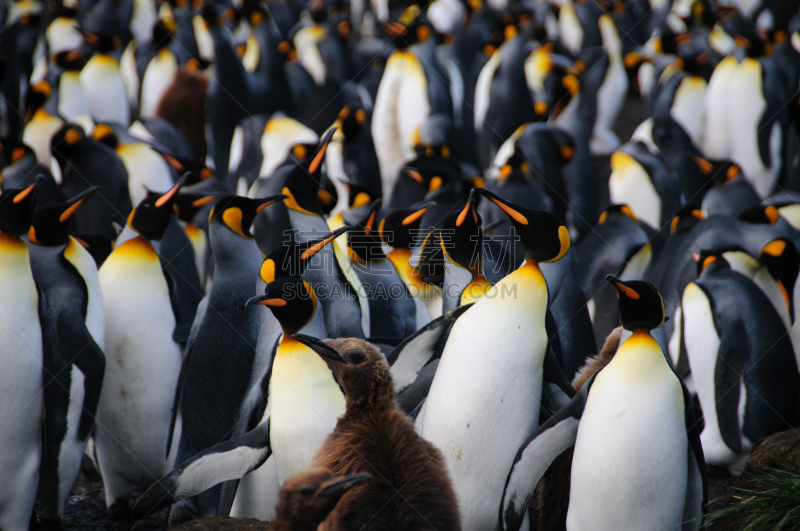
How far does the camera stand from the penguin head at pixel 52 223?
2957mm

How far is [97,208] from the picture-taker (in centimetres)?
474

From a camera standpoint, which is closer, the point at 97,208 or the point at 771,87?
the point at 97,208

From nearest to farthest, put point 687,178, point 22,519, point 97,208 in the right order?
point 22,519
point 97,208
point 687,178

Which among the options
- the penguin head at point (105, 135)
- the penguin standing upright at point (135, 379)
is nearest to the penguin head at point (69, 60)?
the penguin head at point (105, 135)

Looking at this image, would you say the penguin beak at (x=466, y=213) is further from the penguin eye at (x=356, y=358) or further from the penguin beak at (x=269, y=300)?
the penguin eye at (x=356, y=358)

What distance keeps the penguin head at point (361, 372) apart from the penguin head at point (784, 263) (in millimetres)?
2493

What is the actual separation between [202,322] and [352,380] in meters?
1.18

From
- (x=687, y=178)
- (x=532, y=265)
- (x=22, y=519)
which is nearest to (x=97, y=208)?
(x=22, y=519)

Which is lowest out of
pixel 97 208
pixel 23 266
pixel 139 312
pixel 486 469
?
pixel 97 208

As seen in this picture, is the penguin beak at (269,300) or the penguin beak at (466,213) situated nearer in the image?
the penguin beak at (269,300)

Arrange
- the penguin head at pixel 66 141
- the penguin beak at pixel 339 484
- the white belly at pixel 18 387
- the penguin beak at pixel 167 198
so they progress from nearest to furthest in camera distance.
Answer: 1. the penguin beak at pixel 339 484
2. the white belly at pixel 18 387
3. the penguin beak at pixel 167 198
4. the penguin head at pixel 66 141

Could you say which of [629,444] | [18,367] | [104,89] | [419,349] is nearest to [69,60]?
[104,89]

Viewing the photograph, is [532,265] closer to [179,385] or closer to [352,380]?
[352,380]

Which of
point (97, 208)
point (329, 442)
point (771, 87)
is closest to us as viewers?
point (329, 442)
